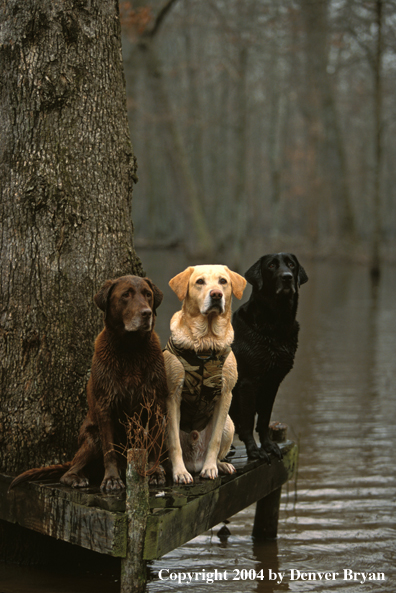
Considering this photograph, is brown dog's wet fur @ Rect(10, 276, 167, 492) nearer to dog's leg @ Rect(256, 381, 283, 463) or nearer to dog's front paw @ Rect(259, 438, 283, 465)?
dog's leg @ Rect(256, 381, 283, 463)

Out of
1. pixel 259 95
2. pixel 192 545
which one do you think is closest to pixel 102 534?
pixel 192 545

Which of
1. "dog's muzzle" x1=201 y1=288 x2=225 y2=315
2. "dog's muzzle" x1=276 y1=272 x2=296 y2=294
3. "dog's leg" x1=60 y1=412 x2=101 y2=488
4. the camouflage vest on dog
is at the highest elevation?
"dog's muzzle" x1=276 y1=272 x2=296 y2=294

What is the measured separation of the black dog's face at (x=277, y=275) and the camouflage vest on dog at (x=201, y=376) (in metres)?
0.55

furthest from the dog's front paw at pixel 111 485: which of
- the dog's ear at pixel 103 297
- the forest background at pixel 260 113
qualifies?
the forest background at pixel 260 113

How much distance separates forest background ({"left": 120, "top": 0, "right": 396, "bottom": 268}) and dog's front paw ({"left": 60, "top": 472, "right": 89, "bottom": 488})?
421 inches

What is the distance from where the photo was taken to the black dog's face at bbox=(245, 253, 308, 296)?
4090 millimetres

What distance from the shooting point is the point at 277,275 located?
4.13m

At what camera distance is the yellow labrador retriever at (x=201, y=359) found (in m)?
3.81

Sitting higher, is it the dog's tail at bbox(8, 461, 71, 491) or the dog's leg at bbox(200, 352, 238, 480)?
the dog's leg at bbox(200, 352, 238, 480)

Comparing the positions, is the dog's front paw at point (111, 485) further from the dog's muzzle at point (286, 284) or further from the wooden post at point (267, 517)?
the wooden post at point (267, 517)

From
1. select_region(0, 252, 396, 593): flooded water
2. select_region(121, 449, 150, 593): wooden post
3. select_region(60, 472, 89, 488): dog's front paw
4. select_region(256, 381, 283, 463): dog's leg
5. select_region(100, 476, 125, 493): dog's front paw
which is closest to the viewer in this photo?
select_region(121, 449, 150, 593): wooden post

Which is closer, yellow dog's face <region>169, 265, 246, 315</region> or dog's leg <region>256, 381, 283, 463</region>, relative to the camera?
yellow dog's face <region>169, 265, 246, 315</region>

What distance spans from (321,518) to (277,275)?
223cm

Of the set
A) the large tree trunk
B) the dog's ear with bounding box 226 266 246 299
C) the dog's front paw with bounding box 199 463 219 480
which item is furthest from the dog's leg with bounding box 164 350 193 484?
the large tree trunk
